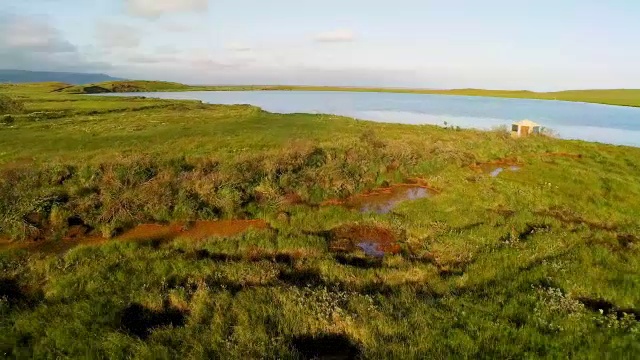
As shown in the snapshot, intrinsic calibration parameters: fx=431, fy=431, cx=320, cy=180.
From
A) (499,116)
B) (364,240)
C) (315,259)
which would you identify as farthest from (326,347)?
(499,116)

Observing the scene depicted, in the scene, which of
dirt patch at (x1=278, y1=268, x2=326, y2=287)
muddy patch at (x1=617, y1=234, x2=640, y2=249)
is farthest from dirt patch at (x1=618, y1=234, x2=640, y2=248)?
dirt patch at (x1=278, y1=268, x2=326, y2=287)

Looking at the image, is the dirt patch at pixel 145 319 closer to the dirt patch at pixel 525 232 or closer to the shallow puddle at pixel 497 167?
the dirt patch at pixel 525 232

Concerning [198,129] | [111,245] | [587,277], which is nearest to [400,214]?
[587,277]

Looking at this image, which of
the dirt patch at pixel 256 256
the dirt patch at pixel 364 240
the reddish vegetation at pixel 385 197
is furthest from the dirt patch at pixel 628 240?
the dirt patch at pixel 256 256

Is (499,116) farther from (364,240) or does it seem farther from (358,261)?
(358,261)

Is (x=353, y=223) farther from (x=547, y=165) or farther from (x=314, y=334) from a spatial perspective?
(x=547, y=165)

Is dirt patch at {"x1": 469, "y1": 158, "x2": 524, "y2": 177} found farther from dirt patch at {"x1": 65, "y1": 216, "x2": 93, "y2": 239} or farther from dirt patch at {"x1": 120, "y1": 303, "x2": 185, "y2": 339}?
dirt patch at {"x1": 120, "y1": 303, "x2": 185, "y2": 339}
